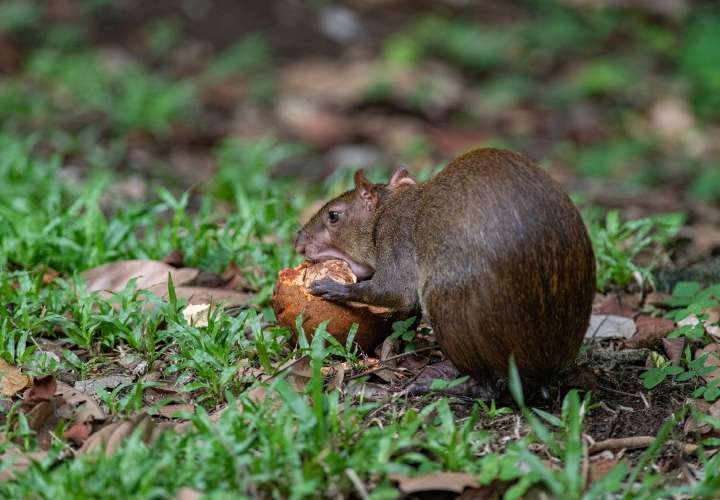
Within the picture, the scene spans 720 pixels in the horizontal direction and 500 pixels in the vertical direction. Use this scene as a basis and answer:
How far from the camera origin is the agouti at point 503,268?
12.7 ft

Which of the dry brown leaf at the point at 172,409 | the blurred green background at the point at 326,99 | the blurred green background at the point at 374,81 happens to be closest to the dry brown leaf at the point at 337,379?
the dry brown leaf at the point at 172,409

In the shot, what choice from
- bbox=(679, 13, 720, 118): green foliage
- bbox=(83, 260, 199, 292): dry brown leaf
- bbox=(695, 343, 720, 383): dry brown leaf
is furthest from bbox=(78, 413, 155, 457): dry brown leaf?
bbox=(679, 13, 720, 118): green foliage

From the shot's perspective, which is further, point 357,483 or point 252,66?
point 252,66

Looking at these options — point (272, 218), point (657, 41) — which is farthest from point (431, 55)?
point (272, 218)

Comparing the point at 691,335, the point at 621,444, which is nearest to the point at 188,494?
the point at 621,444

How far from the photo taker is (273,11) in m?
13.0

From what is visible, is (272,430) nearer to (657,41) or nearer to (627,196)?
(627,196)

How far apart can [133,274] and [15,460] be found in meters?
1.78

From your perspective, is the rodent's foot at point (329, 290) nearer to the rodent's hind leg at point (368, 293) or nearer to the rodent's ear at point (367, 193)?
the rodent's hind leg at point (368, 293)

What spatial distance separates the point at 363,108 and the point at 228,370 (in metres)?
7.28

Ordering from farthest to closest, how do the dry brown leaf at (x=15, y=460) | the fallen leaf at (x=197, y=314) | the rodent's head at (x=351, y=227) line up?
the rodent's head at (x=351, y=227)
the fallen leaf at (x=197, y=314)
the dry brown leaf at (x=15, y=460)

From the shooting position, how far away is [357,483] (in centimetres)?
338

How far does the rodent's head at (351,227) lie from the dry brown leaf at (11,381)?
1.54m

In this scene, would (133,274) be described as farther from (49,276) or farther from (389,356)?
(389,356)
